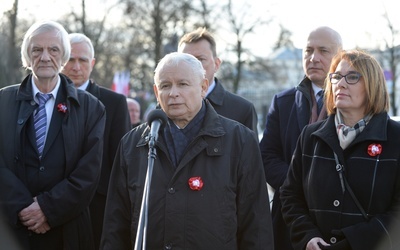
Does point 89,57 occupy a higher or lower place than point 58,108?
higher

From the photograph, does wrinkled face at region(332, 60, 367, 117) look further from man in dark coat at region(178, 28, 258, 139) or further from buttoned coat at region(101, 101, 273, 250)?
man in dark coat at region(178, 28, 258, 139)

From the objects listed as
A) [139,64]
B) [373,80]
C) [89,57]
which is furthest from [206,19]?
[373,80]

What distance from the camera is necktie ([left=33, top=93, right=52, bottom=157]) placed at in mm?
5853

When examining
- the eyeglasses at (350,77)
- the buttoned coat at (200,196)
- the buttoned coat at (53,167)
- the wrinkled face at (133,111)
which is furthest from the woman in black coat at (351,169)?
the wrinkled face at (133,111)

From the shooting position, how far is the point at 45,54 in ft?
19.6

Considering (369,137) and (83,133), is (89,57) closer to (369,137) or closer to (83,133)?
(83,133)

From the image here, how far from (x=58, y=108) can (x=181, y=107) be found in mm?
1469

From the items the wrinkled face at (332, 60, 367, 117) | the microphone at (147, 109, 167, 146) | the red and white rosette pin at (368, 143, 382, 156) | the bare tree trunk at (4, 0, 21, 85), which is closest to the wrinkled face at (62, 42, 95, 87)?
the microphone at (147, 109, 167, 146)

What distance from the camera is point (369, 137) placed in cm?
502

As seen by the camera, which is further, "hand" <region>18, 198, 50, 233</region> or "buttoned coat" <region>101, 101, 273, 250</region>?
"hand" <region>18, 198, 50, 233</region>

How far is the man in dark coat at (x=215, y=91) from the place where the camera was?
6840 millimetres

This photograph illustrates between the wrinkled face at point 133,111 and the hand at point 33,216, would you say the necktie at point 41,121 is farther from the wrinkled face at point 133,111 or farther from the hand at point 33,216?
the wrinkled face at point 133,111

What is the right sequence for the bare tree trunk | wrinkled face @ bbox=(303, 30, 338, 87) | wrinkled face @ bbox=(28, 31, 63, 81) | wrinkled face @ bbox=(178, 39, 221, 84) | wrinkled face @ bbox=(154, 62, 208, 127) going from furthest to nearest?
the bare tree trunk → wrinkled face @ bbox=(178, 39, 221, 84) → wrinkled face @ bbox=(303, 30, 338, 87) → wrinkled face @ bbox=(28, 31, 63, 81) → wrinkled face @ bbox=(154, 62, 208, 127)

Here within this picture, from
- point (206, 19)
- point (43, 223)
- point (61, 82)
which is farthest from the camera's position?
point (206, 19)
